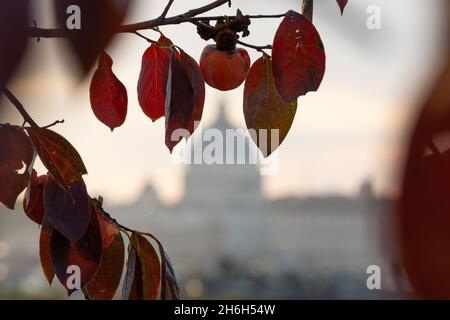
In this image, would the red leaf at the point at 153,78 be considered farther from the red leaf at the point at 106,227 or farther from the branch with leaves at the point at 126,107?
the red leaf at the point at 106,227

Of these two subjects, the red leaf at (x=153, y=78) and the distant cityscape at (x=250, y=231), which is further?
the distant cityscape at (x=250, y=231)

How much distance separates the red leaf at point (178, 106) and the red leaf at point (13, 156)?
0.14 meters

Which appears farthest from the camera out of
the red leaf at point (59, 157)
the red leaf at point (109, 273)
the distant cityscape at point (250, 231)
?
the distant cityscape at point (250, 231)

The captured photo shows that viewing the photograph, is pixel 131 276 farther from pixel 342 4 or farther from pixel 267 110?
pixel 342 4

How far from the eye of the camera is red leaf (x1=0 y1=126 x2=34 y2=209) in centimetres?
76

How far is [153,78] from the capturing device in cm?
83

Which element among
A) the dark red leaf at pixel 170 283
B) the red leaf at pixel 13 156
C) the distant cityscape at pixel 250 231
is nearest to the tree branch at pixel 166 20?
the red leaf at pixel 13 156

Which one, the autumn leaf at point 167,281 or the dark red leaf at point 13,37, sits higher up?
the dark red leaf at point 13,37

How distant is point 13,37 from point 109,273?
0.27 metres

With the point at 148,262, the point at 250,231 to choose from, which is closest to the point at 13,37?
the point at 148,262

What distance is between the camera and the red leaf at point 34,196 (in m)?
0.82

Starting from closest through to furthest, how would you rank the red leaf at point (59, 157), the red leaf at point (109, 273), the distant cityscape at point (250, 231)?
the red leaf at point (59, 157)
the red leaf at point (109, 273)
the distant cityscape at point (250, 231)

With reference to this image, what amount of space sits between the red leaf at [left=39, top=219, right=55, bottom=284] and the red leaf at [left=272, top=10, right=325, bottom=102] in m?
0.27
